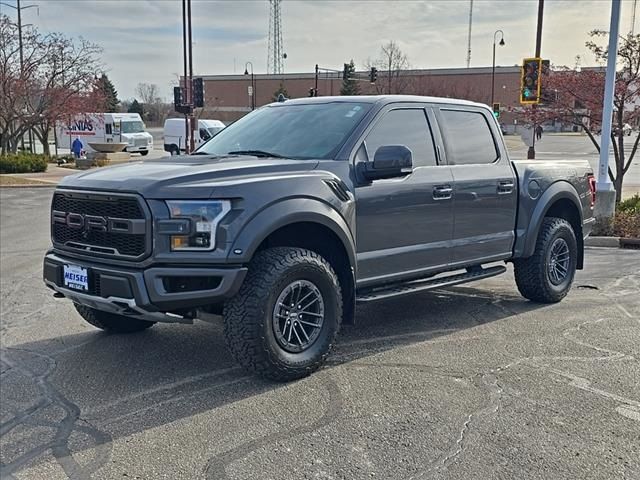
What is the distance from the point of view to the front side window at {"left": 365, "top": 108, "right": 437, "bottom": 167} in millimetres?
5273

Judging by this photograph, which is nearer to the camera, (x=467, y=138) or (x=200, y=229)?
(x=200, y=229)

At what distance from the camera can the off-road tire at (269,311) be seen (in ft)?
13.9

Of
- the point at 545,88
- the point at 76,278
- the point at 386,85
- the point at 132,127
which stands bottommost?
the point at 76,278

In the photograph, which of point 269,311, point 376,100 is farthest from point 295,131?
point 269,311

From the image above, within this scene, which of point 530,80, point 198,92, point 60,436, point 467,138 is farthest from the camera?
point 198,92

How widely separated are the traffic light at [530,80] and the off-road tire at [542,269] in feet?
36.0

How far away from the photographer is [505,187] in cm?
627

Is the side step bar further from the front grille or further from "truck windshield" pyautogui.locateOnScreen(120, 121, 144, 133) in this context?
"truck windshield" pyautogui.locateOnScreen(120, 121, 144, 133)

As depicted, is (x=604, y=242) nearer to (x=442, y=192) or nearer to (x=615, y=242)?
(x=615, y=242)

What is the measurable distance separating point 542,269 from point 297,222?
127 inches

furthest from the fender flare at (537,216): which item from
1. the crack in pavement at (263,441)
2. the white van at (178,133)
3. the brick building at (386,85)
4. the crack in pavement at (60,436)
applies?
the brick building at (386,85)

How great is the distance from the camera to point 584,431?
152 inches

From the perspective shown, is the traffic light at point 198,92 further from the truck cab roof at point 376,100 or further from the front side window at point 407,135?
the front side window at point 407,135

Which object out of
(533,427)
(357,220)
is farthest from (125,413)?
(533,427)
